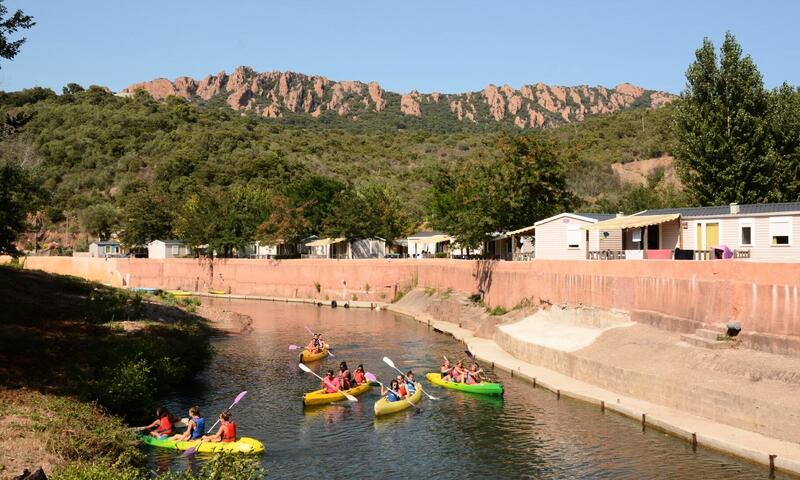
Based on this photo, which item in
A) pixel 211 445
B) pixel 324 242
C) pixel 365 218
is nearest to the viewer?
pixel 211 445

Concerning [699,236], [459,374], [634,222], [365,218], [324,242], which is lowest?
[459,374]

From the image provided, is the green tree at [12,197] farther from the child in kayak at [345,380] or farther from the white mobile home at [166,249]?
the white mobile home at [166,249]

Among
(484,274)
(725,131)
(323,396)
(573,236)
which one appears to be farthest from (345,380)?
(725,131)

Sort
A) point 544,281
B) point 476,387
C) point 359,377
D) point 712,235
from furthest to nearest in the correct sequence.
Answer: point 544,281
point 712,235
point 359,377
point 476,387

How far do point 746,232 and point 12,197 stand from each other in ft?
127

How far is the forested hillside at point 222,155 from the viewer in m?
118

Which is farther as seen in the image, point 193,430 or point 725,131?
point 725,131

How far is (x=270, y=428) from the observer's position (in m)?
28.5

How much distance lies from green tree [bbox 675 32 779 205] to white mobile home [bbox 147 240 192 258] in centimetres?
7291

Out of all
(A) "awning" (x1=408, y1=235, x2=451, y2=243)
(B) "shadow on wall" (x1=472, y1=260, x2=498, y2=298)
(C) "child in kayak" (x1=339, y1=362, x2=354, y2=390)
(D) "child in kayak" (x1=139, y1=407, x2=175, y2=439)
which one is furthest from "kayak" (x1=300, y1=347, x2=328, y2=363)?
(A) "awning" (x1=408, y1=235, x2=451, y2=243)

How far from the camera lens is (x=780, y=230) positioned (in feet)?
115

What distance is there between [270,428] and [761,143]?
41560 mm

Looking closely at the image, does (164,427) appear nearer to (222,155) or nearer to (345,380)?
(345,380)

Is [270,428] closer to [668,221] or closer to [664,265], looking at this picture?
[664,265]
